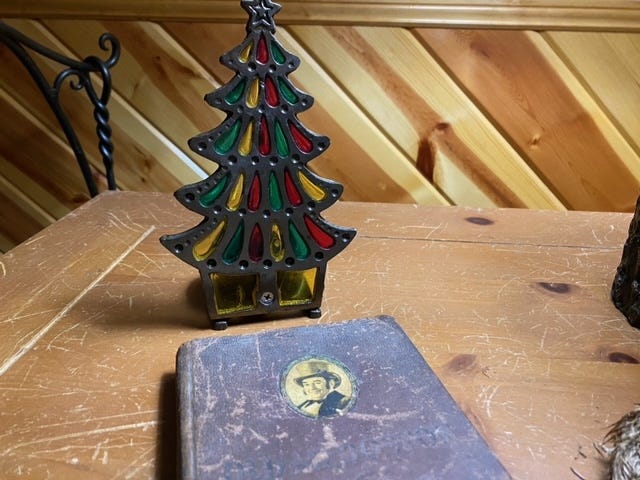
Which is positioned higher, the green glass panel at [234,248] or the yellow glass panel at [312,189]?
the yellow glass panel at [312,189]

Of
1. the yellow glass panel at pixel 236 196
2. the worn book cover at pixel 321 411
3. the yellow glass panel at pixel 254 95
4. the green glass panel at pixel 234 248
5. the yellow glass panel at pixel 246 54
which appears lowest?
the worn book cover at pixel 321 411

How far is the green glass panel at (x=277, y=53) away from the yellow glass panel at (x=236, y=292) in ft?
0.65

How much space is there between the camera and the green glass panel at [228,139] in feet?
1.59

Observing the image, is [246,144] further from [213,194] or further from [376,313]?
[376,313]

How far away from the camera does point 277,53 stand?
481mm

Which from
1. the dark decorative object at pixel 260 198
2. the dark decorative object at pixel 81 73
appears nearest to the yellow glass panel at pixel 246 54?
the dark decorative object at pixel 260 198

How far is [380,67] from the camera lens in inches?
40.4

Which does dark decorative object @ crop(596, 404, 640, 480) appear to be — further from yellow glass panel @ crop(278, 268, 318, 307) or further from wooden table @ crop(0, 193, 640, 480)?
yellow glass panel @ crop(278, 268, 318, 307)

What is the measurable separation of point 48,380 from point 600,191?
1.01 m

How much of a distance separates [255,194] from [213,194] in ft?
0.12

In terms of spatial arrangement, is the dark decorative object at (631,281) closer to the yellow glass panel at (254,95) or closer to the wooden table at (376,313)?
the wooden table at (376,313)

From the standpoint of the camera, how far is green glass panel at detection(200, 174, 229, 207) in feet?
1.64

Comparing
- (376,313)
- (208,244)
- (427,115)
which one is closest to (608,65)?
(427,115)

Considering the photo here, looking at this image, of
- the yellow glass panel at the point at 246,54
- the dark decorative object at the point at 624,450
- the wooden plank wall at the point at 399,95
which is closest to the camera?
the dark decorative object at the point at 624,450
